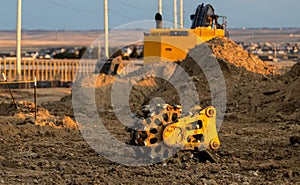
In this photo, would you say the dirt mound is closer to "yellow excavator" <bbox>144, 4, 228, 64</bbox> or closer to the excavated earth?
the excavated earth

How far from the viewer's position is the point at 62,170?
11.8 meters

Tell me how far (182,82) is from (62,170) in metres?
14.0

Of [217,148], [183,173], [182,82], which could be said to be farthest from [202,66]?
[183,173]

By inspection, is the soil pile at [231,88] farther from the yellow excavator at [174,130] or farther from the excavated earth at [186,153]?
the yellow excavator at [174,130]

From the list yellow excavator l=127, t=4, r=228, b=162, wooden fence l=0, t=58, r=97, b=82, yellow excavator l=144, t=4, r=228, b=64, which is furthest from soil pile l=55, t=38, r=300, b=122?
wooden fence l=0, t=58, r=97, b=82

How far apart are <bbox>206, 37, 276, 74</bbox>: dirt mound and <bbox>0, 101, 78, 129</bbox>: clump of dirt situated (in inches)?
309

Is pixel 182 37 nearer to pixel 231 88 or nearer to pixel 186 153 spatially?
pixel 231 88

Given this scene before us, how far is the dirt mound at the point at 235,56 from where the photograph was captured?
26.8 metres

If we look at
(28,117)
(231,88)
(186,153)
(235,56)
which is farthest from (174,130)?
(235,56)

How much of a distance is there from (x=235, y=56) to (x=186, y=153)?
49.0 ft

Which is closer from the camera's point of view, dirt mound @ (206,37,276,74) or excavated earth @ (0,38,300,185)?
excavated earth @ (0,38,300,185)

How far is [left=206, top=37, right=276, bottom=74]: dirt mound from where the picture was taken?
26.8m

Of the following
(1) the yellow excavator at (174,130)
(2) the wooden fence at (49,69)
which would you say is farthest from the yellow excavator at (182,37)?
(1) the yellow excavator at (174,130)

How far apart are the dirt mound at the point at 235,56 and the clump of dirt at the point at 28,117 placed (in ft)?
25.8
